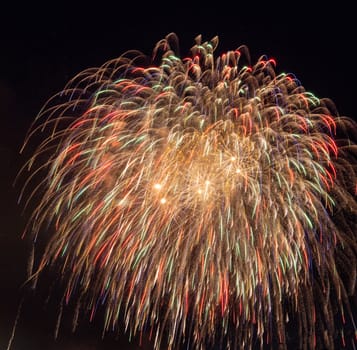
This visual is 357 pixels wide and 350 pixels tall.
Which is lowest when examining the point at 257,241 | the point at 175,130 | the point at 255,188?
the point at 257,241

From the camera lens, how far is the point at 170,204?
13898 mm

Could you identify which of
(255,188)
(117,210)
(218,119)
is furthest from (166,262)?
(218,119)

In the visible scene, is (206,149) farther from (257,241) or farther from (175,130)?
(257,241)

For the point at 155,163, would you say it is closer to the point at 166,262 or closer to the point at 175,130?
the point at 175,130

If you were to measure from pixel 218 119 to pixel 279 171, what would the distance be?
6.74 ft

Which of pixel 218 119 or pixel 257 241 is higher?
pixel 218 119

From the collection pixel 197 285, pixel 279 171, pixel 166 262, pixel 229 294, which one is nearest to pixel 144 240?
pixel 166 262

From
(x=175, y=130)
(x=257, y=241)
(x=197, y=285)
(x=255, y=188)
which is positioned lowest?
(x=197, y=285)

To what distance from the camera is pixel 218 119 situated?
13.4 metres

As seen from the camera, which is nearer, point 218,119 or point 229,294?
point 218,119

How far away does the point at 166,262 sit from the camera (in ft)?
46.8

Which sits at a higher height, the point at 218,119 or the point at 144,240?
the point at 218,119

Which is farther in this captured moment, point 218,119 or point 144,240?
point 144,240

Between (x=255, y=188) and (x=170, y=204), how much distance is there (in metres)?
2.24
